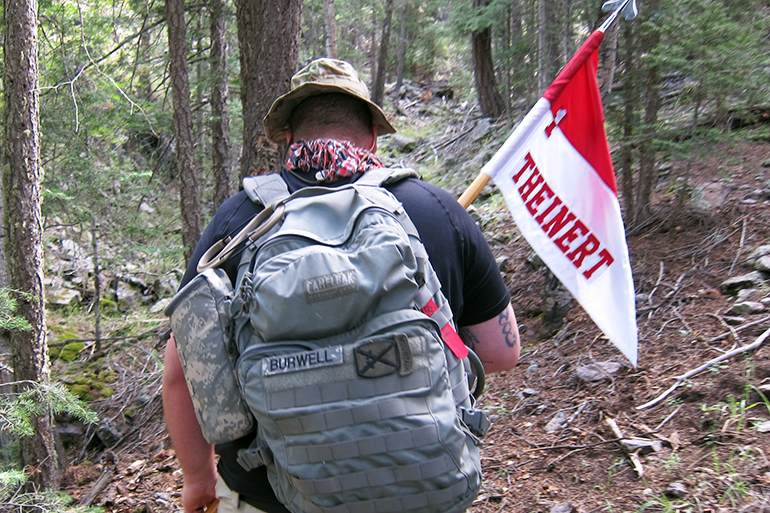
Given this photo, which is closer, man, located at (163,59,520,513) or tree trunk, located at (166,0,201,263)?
man, located at (163,59,520,513)

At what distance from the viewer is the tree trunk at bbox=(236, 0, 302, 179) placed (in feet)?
14.4

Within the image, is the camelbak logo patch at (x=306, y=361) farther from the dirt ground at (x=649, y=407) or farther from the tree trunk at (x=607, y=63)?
the tree trunk at (x=607, y=63)

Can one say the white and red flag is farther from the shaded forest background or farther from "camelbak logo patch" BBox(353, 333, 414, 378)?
the shaded forest background

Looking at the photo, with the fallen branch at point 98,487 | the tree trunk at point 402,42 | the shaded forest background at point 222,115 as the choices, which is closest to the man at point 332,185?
the shaded forest background at point 222,115

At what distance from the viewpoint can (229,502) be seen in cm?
187

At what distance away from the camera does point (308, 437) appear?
1.46 metres

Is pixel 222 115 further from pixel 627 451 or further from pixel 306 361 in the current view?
pixel 306 361

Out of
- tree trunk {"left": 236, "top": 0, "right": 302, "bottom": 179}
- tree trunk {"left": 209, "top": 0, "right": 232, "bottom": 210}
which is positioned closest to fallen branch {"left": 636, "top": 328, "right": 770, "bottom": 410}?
tree trunk {"left": 236, "top": 0, "right": 302, "bottom": 179}

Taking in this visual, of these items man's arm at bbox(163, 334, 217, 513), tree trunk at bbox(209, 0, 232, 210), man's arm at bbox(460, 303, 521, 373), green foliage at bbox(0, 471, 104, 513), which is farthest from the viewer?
tree trunk at bbox(209, 0, 232, 210)

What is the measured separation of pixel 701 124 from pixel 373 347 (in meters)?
5.47

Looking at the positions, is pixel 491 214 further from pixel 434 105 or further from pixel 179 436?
pixel 434 105

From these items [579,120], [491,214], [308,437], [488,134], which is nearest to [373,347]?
[308,437]

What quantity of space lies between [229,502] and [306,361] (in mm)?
724

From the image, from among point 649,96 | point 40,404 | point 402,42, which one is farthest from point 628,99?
point 402,42
